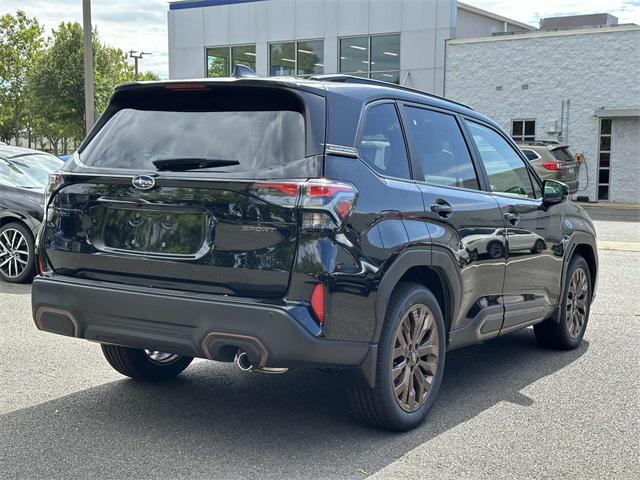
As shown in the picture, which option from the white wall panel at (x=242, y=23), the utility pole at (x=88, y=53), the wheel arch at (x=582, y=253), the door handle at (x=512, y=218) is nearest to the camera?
the door handle at (x=512, y=218)

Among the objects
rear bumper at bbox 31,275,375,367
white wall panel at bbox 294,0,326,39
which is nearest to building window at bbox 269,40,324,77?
white wall panel at bbox 294,0,326,39

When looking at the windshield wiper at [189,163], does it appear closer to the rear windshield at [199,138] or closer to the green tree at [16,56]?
the rear windshield at [199,138]

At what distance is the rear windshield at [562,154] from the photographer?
66.2 ft

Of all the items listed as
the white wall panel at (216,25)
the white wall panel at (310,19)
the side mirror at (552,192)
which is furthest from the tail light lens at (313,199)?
the white wall panel at (216,25)

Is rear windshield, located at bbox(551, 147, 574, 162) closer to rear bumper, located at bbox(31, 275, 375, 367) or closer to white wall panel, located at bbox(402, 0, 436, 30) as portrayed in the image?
white wall panel, located at bbox(402, 0, 436, 30)

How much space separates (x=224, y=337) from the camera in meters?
3.81

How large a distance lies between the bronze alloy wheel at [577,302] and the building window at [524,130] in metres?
21.3

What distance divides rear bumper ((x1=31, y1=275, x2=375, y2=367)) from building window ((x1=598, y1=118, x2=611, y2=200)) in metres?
24.0

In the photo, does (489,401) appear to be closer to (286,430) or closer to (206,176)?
(286,430)

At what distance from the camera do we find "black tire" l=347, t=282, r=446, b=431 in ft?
13.7

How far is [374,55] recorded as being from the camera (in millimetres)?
30359

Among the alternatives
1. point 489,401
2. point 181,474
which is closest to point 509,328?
point 489,401

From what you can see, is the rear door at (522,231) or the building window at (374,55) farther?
the building window at (374,55)

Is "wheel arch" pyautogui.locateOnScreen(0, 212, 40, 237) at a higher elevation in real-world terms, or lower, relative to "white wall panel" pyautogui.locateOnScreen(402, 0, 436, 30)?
lower
